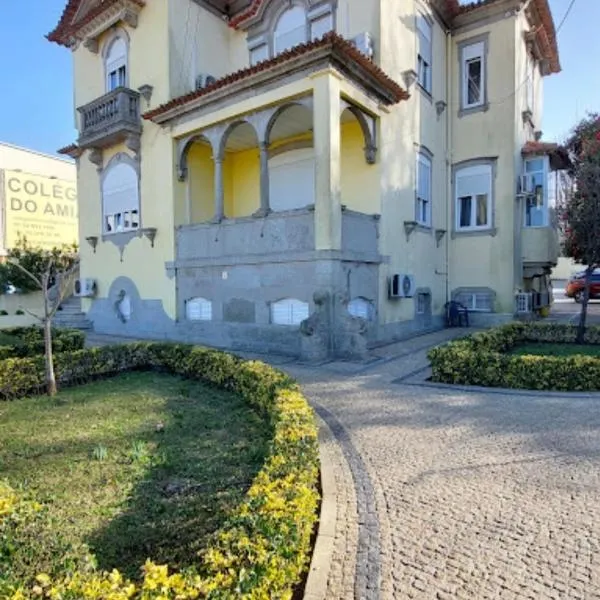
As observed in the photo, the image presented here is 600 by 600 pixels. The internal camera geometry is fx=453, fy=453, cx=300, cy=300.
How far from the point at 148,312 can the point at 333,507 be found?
1249 centimetres

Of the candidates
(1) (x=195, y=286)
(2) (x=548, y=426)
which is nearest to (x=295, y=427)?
(2) (x=548, y=426)

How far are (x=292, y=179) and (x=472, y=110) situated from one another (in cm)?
690

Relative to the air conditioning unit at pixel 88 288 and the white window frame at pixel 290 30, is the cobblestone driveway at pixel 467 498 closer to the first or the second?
the white window frame at pixel 290 30

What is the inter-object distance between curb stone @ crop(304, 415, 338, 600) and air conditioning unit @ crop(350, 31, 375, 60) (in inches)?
426

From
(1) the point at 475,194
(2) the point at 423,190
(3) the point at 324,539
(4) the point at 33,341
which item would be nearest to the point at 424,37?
(2) the point at 423,190

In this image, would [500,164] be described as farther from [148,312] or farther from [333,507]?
[333,507]

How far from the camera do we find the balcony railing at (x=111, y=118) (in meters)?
14.3

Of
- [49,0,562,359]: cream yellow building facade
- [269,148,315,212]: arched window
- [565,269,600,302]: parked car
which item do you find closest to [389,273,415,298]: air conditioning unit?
[49,0,562,359]: cream yellow building facade

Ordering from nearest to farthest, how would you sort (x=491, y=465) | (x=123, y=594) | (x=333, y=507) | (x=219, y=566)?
(x=123, y=594), (x=219, y=566), (x=333, y=507), (x=491, y=465)

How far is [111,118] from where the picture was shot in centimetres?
1471

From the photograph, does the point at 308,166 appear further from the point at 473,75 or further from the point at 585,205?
the point at 585,205

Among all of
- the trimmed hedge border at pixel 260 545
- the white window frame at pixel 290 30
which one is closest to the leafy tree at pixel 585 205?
the white window frame at pixel 290 30

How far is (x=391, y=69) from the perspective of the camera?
12.4m

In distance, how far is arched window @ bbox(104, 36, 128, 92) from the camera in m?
15.3
